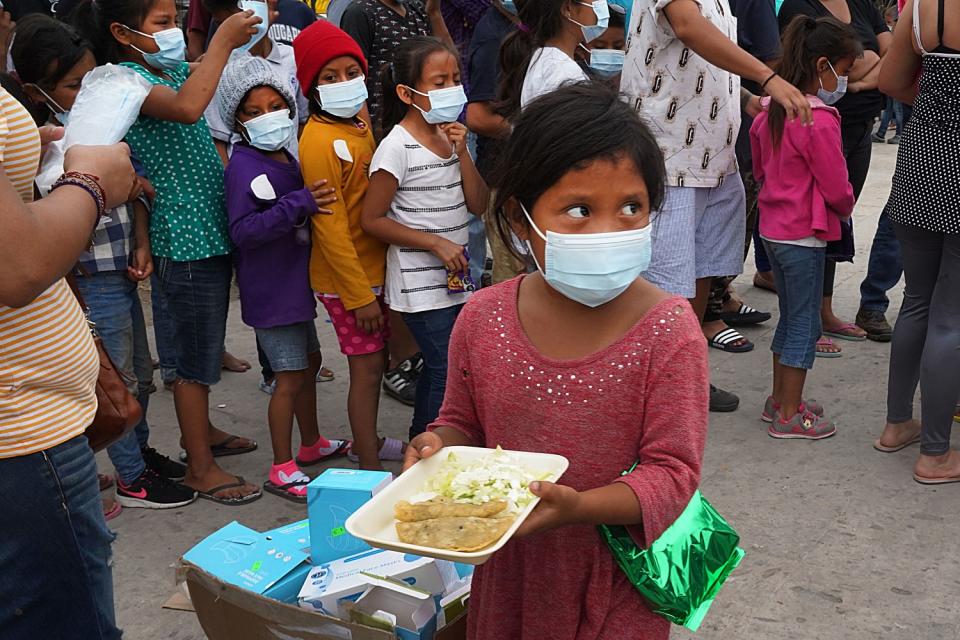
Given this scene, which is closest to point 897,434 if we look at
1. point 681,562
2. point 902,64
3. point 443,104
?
point 902,64

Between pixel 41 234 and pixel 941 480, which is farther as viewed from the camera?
pixel 941 480

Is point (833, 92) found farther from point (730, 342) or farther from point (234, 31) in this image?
point (234, 31)

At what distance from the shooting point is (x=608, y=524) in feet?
5.37

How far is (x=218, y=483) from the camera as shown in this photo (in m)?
3.83

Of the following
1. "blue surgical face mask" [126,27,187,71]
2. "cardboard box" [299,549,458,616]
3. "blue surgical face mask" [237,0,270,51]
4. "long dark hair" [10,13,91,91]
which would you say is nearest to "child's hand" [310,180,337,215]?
"blue surgical face mask" [126,27,187,71]

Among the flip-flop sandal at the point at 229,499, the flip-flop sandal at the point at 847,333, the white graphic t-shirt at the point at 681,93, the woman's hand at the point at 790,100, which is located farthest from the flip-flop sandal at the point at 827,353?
the flip-flop sandal at the point at 229,499

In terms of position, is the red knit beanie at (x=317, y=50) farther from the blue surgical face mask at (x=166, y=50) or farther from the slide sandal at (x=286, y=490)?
the slide sandal at (x=286, y=490)

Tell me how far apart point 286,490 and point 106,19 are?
186cm

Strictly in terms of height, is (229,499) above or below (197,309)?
below

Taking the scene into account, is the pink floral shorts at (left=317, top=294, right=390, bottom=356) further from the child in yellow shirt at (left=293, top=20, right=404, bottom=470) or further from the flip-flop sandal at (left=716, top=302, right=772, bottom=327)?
the flip-flop sandal at (left=716, top=302, right=772, bottom=327)

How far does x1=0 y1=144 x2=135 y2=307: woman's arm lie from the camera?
1.60m

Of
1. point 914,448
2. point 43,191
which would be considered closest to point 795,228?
point 914,448

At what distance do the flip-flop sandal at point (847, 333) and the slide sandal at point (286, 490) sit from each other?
317 cm

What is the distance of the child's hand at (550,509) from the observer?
150 centimetres
